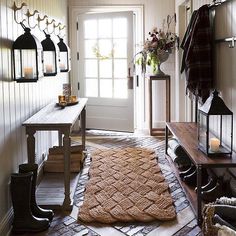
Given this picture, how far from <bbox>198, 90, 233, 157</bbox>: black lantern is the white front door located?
2.93 metres

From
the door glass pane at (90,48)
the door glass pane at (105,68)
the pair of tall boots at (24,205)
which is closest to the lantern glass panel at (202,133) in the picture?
the pair of tall boots at (24,205)

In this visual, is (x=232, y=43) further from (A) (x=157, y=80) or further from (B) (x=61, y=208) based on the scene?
(A) (x=157, y=80)

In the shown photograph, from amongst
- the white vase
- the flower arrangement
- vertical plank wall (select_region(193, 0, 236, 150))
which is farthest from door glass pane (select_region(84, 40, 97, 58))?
vertical plank wall (select_region(193, 0, 236, 150))

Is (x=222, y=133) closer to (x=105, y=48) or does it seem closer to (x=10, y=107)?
(x=10, y=107)

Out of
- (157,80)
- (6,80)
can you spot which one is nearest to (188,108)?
(157,80)

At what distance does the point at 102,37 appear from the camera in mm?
6777

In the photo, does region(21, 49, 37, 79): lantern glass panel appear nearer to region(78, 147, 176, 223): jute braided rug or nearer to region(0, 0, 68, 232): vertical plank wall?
region(0, 0, 68, 232): vertical plank wall

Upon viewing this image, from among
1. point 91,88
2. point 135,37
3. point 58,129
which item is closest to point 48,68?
point 58,129

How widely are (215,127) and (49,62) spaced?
1780mm

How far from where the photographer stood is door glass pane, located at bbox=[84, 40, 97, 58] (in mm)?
6840

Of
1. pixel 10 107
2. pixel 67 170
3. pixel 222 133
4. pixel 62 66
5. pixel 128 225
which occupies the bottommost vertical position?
pixel 128 225

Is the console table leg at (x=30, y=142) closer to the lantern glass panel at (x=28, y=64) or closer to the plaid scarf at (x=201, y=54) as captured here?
the lantern glass panel at (x=28, y=64)

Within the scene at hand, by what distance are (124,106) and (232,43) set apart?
3.60 metres

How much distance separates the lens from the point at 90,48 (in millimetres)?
6867
